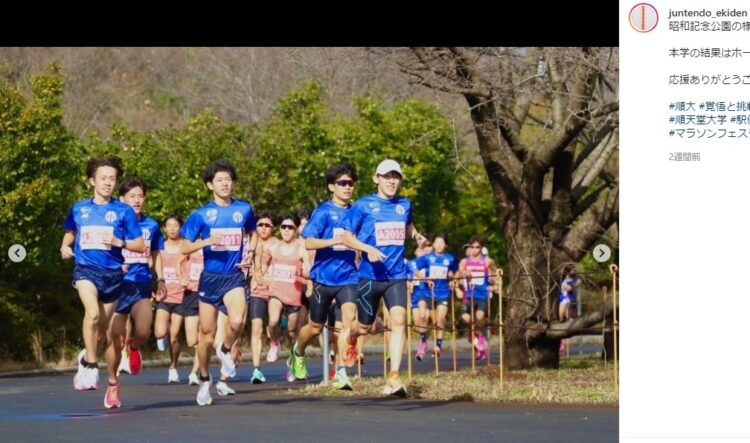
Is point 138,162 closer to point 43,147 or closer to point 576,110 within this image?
point 43,147

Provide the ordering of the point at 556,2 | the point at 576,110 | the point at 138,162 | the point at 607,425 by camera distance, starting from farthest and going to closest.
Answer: the point at 138,162 < the point at 576,110 < the point at 607,425 < the point at 556,2

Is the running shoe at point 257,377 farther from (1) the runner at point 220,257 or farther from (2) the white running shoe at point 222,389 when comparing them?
(1) the runner at point 220,257

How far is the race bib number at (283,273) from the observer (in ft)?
62.8

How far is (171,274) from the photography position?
19391 mm

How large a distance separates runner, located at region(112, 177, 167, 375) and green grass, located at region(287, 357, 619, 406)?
64.8 inches

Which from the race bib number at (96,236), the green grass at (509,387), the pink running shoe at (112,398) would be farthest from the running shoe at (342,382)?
the race bib number at (96,236)

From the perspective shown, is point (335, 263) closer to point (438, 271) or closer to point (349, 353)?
point (349, 353)

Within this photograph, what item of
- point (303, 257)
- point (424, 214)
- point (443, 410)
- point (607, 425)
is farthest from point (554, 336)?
point (424, 214)

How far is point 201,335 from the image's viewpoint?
1501 centimetres

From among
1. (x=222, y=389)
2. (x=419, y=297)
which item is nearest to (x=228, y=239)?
Answer: (x=222, y=389)
